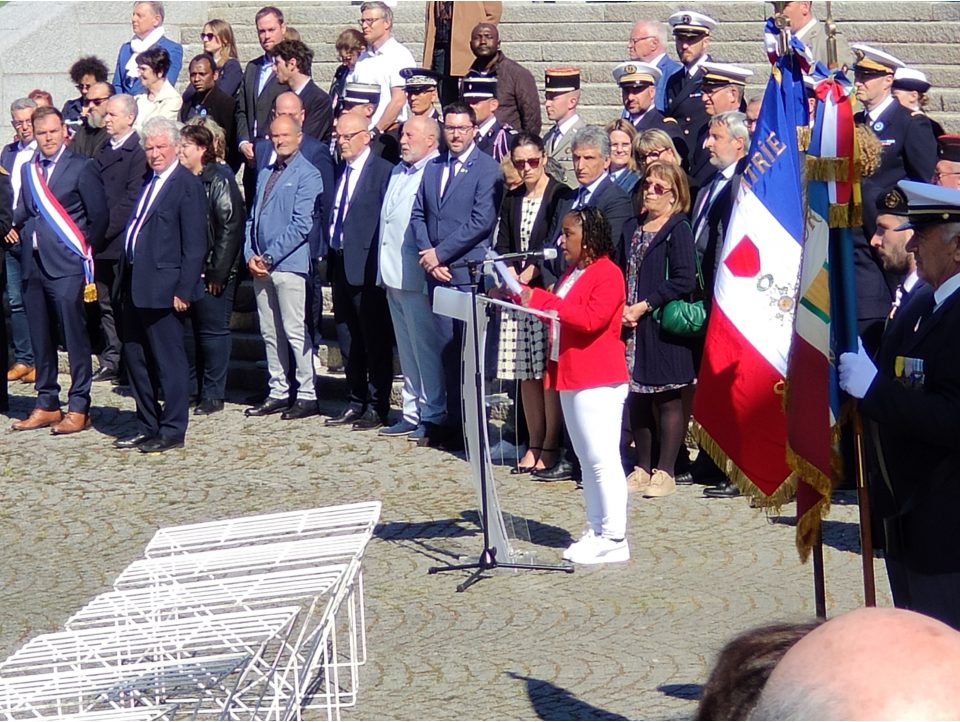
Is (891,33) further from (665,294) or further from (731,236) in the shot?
(731,236)

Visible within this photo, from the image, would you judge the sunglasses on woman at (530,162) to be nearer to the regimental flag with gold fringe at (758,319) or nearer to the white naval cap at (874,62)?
the white naval cap at (874,62)

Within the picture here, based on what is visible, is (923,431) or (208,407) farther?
(208,407)

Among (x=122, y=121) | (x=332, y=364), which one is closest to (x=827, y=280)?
(x=332, y=364)

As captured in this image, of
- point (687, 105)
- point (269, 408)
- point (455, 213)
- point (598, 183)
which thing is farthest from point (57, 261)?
point (687, 105)

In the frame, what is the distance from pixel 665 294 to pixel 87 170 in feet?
16.1

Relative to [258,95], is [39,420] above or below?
below

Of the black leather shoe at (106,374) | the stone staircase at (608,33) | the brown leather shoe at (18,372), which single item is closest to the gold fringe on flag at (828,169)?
the stone staircase at (608,33)

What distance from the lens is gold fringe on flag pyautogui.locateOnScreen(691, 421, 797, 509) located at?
6.09 m

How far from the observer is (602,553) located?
7.73 meters

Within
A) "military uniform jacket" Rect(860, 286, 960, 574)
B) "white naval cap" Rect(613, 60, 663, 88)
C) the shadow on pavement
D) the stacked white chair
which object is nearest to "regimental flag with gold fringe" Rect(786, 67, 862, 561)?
"military uniform jacket" Rect(860, 286, 960, 574)

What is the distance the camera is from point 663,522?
28.0 ft

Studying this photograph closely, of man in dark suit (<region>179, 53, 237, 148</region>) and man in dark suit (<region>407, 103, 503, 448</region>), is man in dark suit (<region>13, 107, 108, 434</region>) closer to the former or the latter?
man in dark suit (<region>179, 53, 237, 148</region>)

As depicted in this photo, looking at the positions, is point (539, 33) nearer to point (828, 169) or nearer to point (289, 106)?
point (289, 106)

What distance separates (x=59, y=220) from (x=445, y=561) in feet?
16.4
